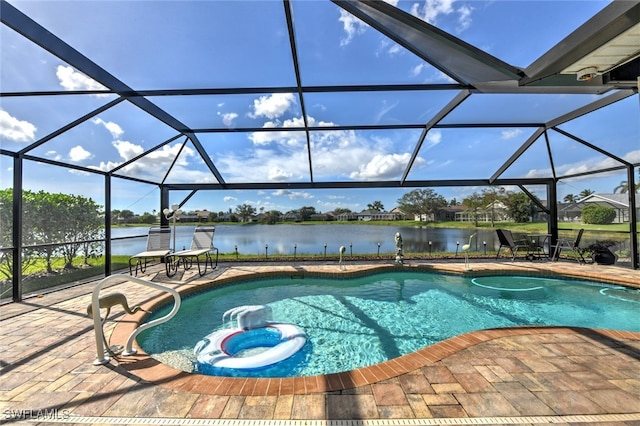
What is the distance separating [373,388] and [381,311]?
114 inches

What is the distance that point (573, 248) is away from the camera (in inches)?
311

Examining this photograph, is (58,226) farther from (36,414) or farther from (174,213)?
(36,414)

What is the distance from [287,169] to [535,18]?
244 inches

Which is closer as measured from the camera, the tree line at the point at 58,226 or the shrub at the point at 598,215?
the tree line at the point at 58,226

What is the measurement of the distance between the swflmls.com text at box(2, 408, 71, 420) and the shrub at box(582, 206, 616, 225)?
11283 millimetres

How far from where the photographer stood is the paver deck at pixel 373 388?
1842mm

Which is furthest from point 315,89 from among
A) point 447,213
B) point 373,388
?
point 447,213

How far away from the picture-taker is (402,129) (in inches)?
266

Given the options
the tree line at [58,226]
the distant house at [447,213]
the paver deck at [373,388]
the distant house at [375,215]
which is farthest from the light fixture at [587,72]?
the distant house at [447,213]

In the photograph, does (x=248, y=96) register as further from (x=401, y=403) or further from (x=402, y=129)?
(x=401, y=403)

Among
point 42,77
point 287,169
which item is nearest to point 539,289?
point 287,169

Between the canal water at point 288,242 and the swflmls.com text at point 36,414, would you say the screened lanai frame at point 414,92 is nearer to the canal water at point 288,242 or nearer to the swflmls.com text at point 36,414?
the canal water at point 288,242

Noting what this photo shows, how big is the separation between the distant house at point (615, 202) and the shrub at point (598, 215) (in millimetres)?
98

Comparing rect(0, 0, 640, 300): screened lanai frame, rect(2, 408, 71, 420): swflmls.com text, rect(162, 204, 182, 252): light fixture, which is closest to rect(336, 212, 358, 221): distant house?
rect(0, 0, 640, 300): screened lanai frame
